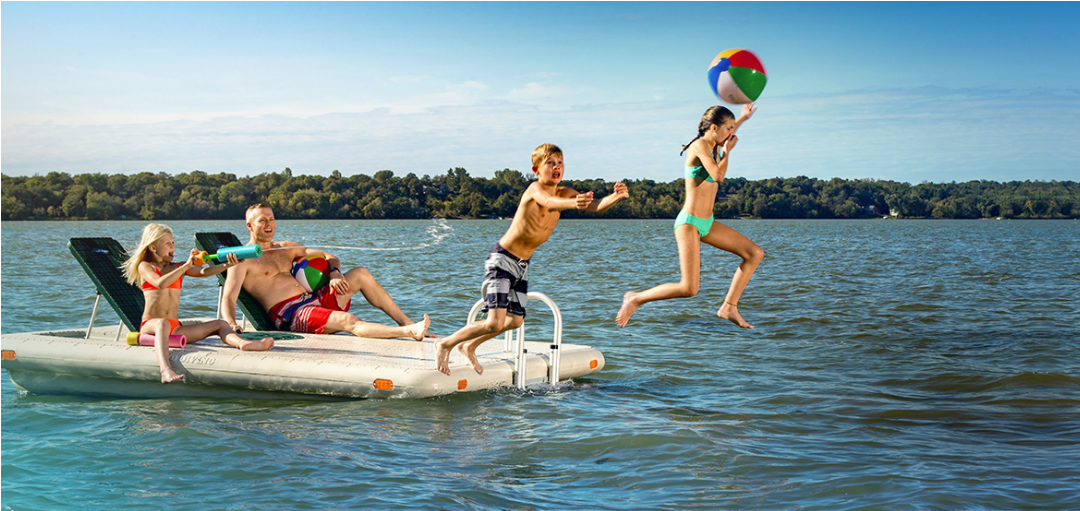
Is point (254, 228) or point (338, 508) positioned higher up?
point (254, 228)

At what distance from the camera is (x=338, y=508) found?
626 centimetres

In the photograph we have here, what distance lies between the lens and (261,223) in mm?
10023

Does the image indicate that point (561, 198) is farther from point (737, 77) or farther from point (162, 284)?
point (162, 284)

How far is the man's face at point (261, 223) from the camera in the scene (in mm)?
10016

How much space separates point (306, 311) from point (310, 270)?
491 mm

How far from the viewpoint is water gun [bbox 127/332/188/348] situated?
376 inches

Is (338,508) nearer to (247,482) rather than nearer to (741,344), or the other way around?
(247,482)

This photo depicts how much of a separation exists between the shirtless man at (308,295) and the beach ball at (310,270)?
0.21 ft

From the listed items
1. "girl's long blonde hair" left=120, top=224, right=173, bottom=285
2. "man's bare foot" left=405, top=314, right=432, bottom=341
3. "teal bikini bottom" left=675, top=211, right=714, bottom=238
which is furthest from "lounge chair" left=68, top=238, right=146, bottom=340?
"teal bikini bottom" left=675, top=211, right=714, bottom=238

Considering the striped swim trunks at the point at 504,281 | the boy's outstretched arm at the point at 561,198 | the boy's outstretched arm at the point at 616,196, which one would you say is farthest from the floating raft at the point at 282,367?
the boy's outstretched arm at the point at 616,196

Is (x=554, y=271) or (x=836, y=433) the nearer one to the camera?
(x=836, y=433)

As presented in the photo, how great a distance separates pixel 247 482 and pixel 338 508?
964 millimetres

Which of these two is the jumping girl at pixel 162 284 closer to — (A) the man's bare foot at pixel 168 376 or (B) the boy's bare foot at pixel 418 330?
(A) the man's bare foot at pixel 168 376

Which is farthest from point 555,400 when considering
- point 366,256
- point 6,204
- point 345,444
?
point 6,204
